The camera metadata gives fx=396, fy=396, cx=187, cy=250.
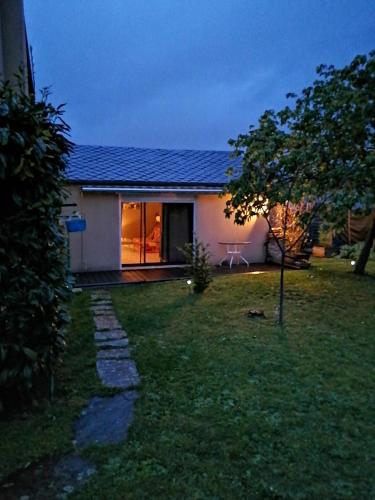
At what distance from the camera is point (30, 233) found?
382 cm

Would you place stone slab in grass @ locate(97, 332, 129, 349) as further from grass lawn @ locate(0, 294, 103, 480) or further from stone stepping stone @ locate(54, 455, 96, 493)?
stone stepping stone @ locate(54, 455, 96, 493)

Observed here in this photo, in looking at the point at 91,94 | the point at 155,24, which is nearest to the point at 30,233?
the point at 155,24

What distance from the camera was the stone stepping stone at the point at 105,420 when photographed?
3691mm

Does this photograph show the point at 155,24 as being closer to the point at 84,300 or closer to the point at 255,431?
the point at 84,300

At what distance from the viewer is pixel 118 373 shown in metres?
5.19

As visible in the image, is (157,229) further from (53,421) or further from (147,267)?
(53,421)

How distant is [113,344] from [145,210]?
8612 mm

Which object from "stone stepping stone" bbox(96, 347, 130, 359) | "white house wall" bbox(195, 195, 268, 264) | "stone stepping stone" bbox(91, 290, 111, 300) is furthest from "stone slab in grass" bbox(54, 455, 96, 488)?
"white house wall" bbox(195, 195, 268, 264)

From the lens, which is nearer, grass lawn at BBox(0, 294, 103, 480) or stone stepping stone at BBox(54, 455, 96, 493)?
stone stepping stone at BBox(54, 455, 96, 493)

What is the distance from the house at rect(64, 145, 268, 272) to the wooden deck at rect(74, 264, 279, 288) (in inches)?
25.5

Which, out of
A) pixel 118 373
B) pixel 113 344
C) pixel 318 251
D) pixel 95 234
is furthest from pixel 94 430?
pixel 318 251

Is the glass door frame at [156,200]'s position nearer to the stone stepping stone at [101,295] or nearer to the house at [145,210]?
the house at [145,210]

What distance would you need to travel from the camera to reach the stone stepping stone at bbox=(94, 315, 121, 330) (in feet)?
23.9

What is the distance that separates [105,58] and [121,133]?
30118mm
